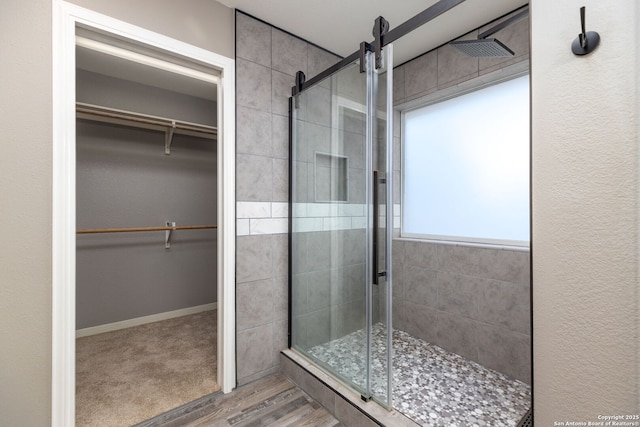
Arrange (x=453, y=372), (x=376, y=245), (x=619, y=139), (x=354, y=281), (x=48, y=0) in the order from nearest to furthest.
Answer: (x=619, y=139) → (x=48, y=0) → (x=376, y=245) → (x=354, y=281) → (x=453, y=372)

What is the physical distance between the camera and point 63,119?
1.35m

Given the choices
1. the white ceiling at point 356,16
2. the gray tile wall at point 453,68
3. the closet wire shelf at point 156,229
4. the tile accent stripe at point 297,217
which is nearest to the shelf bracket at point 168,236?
the closet wire shelf at point 156,229

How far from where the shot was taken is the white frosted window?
204cm

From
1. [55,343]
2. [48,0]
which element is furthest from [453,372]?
[48,0]

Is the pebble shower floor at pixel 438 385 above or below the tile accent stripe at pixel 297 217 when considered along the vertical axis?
below

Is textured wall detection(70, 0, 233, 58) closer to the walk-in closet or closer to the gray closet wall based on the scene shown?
the walk-in closet

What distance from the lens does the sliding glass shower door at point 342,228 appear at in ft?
5.18

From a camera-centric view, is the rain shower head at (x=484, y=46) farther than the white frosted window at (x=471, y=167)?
No

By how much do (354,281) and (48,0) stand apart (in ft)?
6.96

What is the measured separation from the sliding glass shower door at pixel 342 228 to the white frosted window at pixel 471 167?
1140 mm

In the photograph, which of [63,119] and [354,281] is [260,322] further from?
[63,119]

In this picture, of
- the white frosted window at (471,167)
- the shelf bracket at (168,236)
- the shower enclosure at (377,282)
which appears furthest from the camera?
the shelf bracket at (168,236)

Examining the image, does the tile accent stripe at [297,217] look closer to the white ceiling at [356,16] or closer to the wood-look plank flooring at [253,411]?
the wood-look plank flooring at [253,411]

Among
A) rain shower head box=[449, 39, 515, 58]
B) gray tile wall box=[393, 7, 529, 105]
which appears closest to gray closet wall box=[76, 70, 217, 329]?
gray tile wall box=[393, 7, 529, 105]
